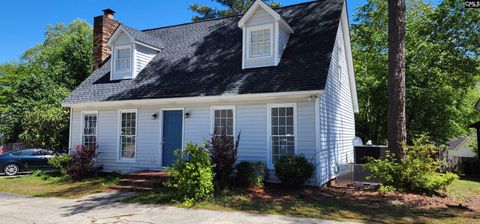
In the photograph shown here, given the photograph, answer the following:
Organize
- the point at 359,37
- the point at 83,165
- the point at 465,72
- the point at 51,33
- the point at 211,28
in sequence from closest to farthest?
the point at 83,165, the point at 211,28, the point at 465,72, the point at 359,37, the point at 51,33

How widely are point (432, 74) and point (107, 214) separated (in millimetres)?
19491

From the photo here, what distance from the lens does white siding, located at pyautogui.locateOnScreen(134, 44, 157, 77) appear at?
47.2 ft

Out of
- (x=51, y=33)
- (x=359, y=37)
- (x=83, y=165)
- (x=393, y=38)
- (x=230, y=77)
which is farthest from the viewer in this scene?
(x=51, y=33)

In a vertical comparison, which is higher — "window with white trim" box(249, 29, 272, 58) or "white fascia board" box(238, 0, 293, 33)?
"white fascia board" box(238, 0, 293, 33)

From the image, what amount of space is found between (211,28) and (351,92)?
7.52 meters

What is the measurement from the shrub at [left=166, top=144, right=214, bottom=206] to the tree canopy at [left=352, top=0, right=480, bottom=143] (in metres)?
14.9

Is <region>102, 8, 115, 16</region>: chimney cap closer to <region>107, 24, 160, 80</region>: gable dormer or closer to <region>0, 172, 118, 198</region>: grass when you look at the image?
<region>107, 24, 160, 80</region>: gable dormer

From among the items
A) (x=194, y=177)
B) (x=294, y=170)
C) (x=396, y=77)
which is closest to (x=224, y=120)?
(x=294, y=170)

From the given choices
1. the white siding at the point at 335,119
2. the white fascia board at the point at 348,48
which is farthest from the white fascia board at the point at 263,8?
the white fascia board at the point at 348,48

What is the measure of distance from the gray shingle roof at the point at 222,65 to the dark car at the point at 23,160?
3.98 meters

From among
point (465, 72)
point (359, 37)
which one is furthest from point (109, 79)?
point (465, 72)

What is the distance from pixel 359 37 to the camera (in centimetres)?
2438

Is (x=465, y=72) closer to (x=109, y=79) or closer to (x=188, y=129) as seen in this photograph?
(x=188, y=129)

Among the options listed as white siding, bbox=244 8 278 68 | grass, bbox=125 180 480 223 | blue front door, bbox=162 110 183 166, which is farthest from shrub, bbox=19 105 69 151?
white siding, bbox=244 8 278 68
